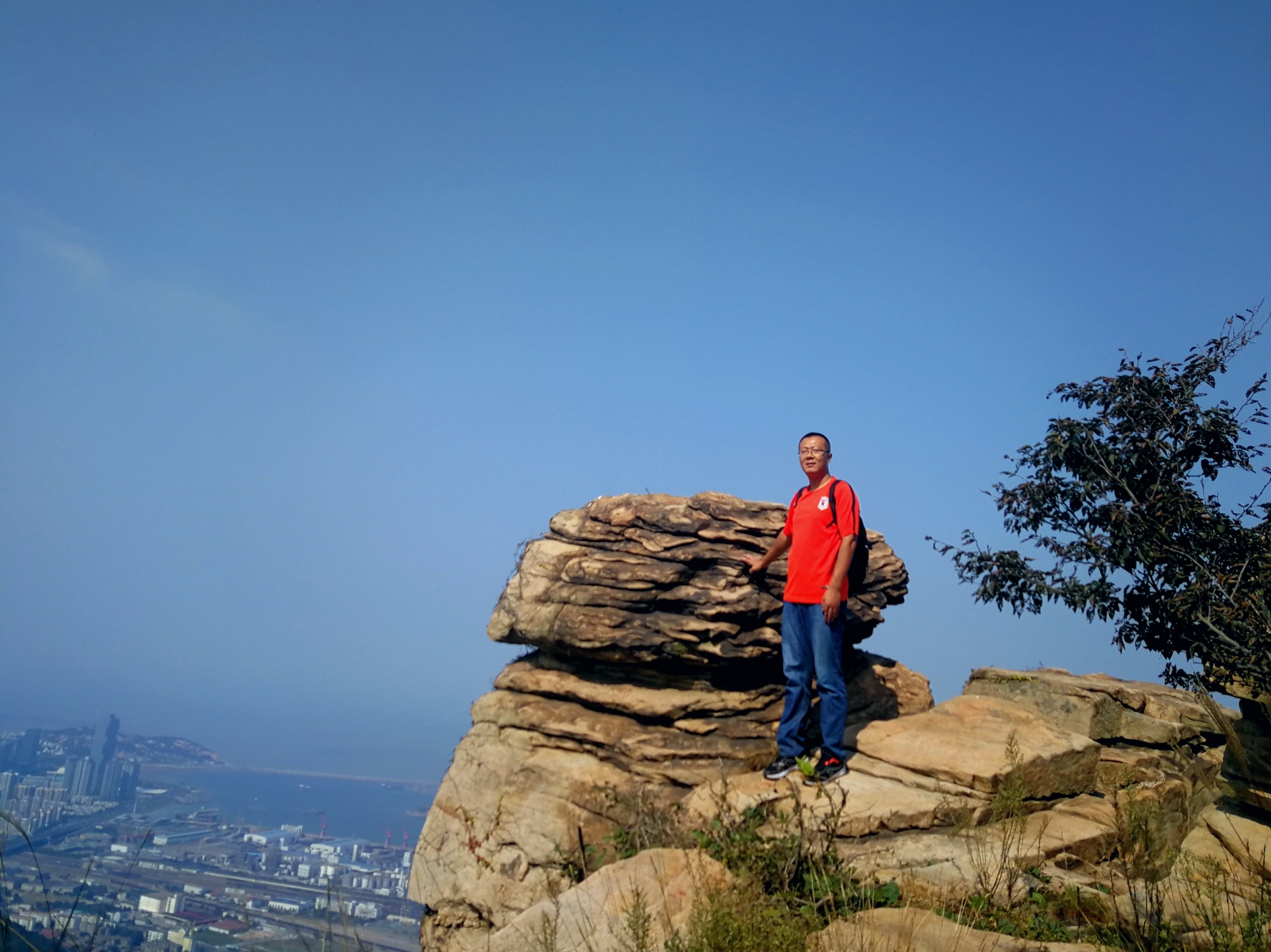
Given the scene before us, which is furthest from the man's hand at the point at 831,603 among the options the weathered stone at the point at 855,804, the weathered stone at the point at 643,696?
the weathered stone at the point at 643,696

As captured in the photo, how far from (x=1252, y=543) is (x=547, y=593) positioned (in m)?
8.84

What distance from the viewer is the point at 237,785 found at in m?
26.8

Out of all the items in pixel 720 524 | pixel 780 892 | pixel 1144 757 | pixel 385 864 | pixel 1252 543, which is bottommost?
pixel 385 864

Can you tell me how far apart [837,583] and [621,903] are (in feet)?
10.6

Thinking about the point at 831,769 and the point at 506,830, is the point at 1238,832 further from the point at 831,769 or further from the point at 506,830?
the point at 506,830

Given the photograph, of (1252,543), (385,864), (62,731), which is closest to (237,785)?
(62,731)

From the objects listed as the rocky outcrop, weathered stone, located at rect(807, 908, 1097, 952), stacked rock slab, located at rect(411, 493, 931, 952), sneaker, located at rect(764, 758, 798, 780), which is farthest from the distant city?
sneaker, located at rect(764, 758, 798, 780)

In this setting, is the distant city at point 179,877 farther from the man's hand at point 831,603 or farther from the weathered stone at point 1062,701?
the weathered stone at point 1062,701

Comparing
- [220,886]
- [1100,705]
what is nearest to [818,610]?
[1100,705]

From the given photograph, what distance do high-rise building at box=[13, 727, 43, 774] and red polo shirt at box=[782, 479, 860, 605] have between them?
14.2m

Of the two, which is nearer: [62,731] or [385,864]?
[385,864]

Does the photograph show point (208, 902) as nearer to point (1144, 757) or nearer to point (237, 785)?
point (1144, 757)

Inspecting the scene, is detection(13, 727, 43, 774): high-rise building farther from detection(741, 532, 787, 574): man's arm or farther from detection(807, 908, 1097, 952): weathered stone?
detection(807, 908, 1097, 952): weathered stone

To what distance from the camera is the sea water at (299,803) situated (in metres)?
9.93
